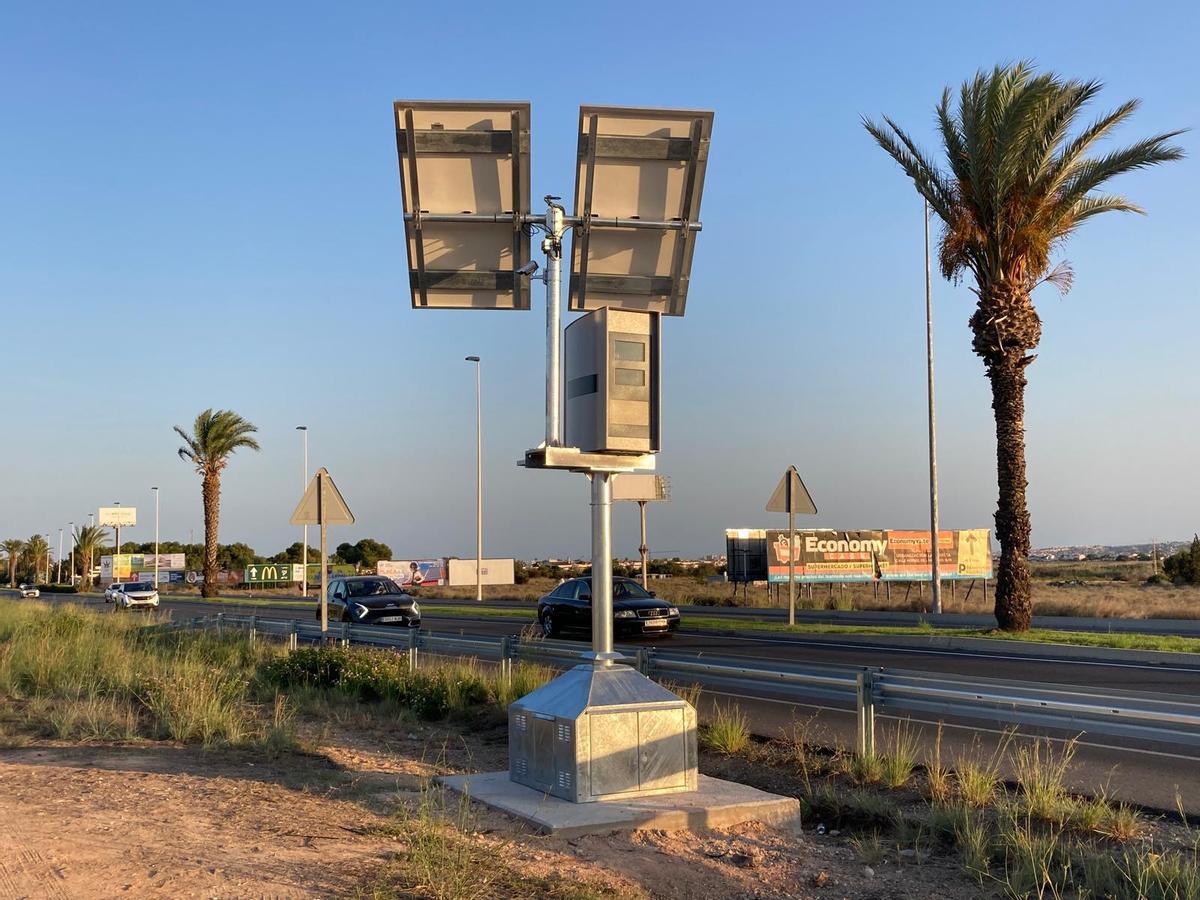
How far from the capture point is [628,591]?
2441 centimetres

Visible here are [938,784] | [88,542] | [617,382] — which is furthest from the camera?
[88,542]

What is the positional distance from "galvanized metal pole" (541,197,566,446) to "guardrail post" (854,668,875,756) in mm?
3215

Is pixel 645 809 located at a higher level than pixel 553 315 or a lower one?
lower

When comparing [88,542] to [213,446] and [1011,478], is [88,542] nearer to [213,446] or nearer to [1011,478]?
[213,446]

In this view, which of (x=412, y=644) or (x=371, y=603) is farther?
(x=371, y=603)

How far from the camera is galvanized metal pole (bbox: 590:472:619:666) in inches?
287

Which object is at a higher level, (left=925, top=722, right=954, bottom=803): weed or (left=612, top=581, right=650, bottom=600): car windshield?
(left=612, top=581, right=650, bottom=600): car windshield

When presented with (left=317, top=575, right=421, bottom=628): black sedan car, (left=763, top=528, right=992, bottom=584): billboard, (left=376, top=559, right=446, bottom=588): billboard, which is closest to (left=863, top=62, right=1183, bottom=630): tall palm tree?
(left=317, top=575, right=421, bottom=628): black sedan car

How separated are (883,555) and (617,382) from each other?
3946 cm

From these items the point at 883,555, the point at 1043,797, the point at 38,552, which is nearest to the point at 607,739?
the point at 1043,797

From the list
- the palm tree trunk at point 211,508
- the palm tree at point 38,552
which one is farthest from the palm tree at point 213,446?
the palm tree at point 38,552

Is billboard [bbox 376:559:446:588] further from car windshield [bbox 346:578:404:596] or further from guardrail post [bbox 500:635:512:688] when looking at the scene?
guardrail post [bbox 500:635:512:688]

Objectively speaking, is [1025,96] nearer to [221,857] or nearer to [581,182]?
[581,182]

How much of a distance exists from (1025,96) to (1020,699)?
632 inches
